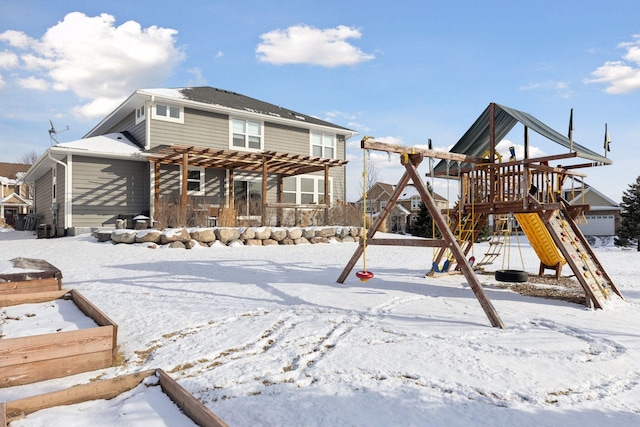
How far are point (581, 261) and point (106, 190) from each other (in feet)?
53.3

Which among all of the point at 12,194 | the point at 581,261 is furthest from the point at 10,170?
the point at 581,261

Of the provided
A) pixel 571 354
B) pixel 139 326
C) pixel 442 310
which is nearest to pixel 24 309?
pixel 139 326

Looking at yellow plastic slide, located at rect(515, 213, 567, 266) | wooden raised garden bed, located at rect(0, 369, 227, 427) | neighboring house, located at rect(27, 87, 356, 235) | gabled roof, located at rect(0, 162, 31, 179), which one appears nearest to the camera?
wooden raised garden bed, located at rect(0, 369, 227, 427)

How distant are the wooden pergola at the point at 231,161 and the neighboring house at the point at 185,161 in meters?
0.04

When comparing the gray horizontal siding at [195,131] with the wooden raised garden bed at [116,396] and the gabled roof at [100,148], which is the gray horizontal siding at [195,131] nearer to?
the gabled roof at [100,148]

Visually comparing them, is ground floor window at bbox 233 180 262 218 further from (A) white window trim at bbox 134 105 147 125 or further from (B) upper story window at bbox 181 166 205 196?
(A) white window trim at bbox 134 105 147 125

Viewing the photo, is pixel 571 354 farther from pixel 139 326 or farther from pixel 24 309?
pixel 24 309

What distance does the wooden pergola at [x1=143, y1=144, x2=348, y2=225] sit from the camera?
14.6 meters

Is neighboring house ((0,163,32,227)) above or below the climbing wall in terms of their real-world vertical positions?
above

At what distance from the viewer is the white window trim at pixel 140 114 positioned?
→ 1700 centimetres

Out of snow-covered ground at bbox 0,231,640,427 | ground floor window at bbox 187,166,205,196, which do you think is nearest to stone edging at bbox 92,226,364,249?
ground floor window at bbox 187,166,205,196

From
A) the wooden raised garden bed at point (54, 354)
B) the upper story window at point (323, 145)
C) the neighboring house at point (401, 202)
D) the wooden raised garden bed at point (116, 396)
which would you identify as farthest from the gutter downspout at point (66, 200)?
the neighboring house at point (401, 202)

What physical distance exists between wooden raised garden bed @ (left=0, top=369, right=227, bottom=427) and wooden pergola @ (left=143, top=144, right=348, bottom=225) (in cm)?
1196

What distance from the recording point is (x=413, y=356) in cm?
371
